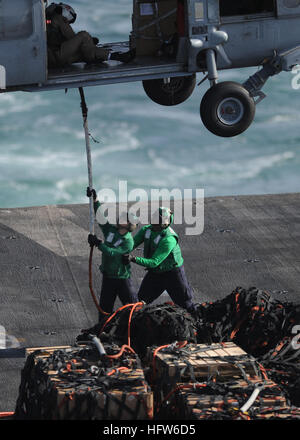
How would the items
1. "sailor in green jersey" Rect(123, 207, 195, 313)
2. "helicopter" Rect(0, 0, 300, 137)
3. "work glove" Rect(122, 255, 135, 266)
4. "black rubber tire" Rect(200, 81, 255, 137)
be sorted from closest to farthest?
"work glove" Rect(122, 255, 135, 266) → "sailor in green jersey" Rect(123, 207, 195, 313) → "helicopter" Rect(0, 0, 300, 137) → "black rubber tire" Rect(200, 81, 255, 137)

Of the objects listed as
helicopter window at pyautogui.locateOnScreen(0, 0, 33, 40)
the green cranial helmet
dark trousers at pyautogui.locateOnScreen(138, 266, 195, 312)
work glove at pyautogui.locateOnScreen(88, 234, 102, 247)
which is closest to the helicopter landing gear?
the green cranial helmet

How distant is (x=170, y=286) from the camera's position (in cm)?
1348

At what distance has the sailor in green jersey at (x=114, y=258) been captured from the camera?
13.0m

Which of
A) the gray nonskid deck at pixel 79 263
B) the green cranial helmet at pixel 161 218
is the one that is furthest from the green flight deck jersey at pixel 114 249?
the gray nonskid deck at pixel 79 263

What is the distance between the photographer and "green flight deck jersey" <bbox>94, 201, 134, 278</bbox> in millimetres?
13047

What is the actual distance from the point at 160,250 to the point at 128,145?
40.0m

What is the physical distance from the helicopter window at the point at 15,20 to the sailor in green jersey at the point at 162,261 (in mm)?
3246

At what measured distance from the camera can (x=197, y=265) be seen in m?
18.3

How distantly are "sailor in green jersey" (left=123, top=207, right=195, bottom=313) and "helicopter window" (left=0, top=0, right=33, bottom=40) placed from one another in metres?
3.25

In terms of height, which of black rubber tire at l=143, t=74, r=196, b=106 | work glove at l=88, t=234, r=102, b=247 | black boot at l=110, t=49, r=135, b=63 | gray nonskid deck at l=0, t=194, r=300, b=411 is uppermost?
black boot at l=110, t=49, r=135, b=63

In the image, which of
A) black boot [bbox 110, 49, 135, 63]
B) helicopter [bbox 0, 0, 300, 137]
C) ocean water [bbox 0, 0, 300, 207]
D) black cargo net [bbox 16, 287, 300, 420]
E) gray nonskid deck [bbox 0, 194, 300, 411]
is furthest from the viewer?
ocean water [bbox 0, 0, 300, 207]

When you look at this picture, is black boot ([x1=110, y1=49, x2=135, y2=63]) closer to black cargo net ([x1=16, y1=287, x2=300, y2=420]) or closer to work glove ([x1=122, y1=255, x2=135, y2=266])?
work glove ([x1=122, y1=255, x2=135, y2=266])

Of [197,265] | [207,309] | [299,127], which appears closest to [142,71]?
[207,309]

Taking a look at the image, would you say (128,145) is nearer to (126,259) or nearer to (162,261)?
(162,261)
